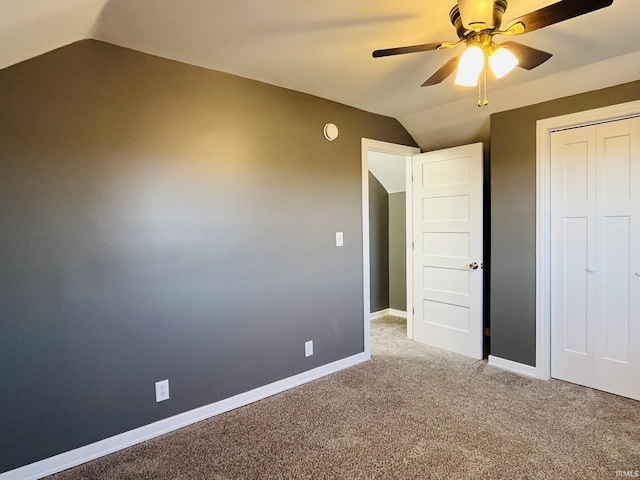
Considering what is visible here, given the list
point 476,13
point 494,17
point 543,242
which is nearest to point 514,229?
point 543,242

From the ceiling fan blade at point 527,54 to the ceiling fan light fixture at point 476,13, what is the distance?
0.20m

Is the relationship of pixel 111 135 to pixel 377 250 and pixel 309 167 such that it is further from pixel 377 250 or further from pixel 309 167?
pixel 377 250

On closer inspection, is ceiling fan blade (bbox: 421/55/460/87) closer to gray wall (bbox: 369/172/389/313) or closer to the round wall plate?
the round wall plate

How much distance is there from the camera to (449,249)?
3.77 m

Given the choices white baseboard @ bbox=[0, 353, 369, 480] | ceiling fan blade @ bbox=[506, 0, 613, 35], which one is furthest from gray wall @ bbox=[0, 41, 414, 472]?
ceiling fan blade @ bbox=[506, 0, 613, 35]

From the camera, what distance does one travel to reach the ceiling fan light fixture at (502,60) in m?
1.75

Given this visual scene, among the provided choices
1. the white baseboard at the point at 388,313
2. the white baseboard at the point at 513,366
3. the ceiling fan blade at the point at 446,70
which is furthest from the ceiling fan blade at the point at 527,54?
the white baseboard at the point at 388,313

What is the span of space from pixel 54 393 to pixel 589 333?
3.60m

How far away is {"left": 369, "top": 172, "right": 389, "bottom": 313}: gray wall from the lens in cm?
509

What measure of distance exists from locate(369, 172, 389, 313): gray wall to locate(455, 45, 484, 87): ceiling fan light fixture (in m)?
3.16

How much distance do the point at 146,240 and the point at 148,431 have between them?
3.89 feet

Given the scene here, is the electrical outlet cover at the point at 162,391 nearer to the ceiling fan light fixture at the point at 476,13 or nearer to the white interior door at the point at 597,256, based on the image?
the ceiling fan light fixture at the point at 476,13

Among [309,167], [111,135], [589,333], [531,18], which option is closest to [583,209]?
[589,333]

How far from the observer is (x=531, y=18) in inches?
59.9
